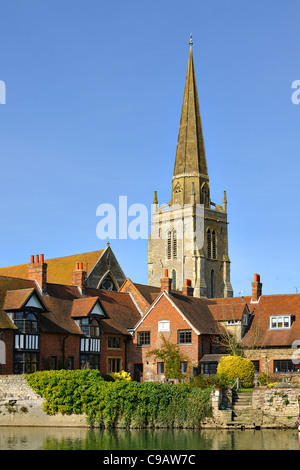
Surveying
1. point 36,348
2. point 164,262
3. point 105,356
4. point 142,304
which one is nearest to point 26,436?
point 36,348

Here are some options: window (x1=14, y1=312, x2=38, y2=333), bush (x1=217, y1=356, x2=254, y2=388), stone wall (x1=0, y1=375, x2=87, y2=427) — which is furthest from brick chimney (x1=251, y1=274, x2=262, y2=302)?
stone wall (x1=0, y1=375, x2=87, y2=427)

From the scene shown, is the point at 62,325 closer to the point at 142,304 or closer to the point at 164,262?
the point at 142,304

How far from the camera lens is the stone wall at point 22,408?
1597 inches

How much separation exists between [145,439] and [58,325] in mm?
15551

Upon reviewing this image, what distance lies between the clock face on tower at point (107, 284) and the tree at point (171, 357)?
14.7 metres

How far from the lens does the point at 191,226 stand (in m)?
96.5

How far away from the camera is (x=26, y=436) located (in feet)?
117

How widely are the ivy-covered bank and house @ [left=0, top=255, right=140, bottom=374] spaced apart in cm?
521

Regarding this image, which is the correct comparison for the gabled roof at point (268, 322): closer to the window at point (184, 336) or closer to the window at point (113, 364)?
the window at point (184, 336)

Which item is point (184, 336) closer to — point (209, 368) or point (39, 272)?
point (209, 368)

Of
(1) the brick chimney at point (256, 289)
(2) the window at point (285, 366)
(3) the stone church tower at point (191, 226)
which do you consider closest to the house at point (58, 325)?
(1) the brick chimney at point (256, 289)

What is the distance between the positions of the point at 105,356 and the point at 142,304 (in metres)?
7.55

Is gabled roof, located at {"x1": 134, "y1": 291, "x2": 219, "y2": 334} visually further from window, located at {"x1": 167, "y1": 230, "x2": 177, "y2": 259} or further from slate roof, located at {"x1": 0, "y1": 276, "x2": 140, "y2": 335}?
window, located at {"x1": 167, "y1": 230, "x2": 177, "y2": 259}

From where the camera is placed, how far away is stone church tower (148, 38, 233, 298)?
9575 cm
